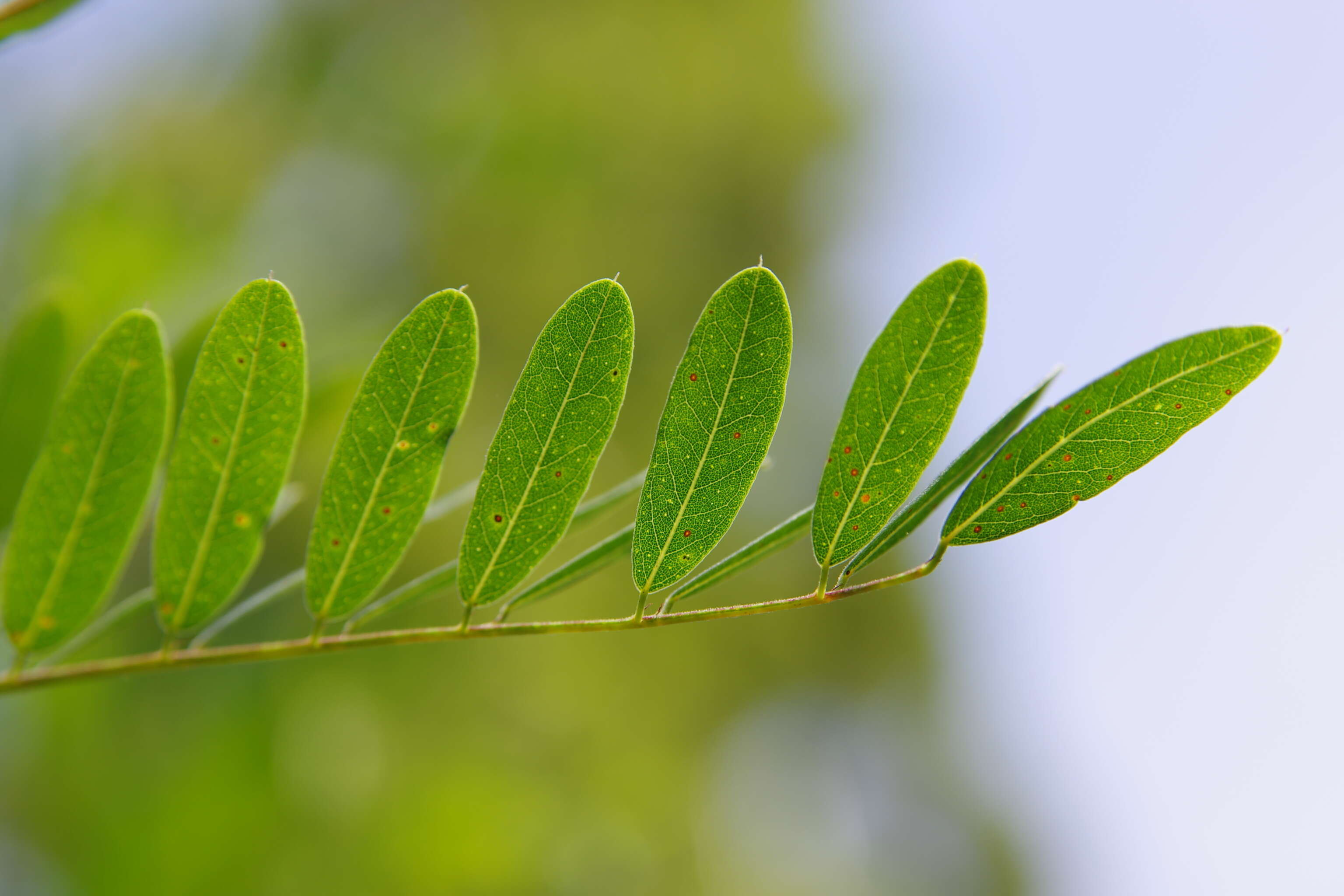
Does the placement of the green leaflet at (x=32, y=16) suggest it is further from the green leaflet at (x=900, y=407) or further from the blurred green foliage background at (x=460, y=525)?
the green leaflet at (x=900, y=407)

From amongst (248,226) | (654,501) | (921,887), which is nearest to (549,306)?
(248,226)

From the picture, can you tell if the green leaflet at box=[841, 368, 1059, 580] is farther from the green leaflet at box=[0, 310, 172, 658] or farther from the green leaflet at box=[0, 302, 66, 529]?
the green leaflet at box=[0, 302, 66, 529]

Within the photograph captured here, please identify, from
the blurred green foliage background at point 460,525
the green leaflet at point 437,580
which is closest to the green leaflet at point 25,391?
the blurred green foliage background at point 460,525

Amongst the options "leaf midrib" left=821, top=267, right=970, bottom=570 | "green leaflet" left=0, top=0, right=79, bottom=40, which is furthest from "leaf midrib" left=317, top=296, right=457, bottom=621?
"green leaflet" left=0, top=0, right=79, bottom=40

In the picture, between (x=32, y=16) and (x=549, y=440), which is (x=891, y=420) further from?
(x=32, y=16)

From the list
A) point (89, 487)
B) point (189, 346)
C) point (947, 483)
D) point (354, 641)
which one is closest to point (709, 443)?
point (947, 483)

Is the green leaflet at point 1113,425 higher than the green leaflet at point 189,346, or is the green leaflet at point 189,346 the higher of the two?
the green leaflet at point 189,346
